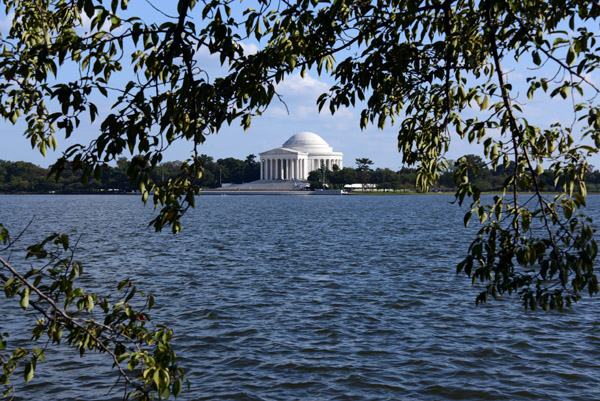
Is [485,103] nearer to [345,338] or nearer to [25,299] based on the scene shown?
[25,299]

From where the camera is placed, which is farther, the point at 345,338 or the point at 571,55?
the point at 345,338

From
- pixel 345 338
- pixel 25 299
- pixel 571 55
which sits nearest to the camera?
pixel 25 299

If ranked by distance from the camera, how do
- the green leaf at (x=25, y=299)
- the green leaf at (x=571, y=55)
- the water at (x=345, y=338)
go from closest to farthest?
the green leaf at (x=25, y=299)
the green leaf at (x=571, y=55)
the water at (x=345, y=338)

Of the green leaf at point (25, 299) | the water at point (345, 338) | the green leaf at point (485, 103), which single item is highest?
the green leaf at point (485, 103)

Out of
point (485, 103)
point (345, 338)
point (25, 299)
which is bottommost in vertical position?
point (345, 338)

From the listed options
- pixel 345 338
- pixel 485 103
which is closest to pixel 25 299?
pixel 485 103

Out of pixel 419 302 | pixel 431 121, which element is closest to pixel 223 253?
pixel 419 302

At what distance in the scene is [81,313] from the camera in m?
16.4

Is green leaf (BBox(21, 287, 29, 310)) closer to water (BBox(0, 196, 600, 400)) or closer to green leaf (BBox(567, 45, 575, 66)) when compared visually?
green leaf (BBox(567, 45, 575, 66))

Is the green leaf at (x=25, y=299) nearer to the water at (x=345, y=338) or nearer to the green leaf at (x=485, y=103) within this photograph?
the green leaf at (x=485, y=103)

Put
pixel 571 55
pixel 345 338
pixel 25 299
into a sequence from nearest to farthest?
pixel 25 299 < pixel 571 55 < pixel 345 338

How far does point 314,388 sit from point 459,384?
8.29ft

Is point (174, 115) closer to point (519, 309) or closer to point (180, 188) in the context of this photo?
point (180, 188)

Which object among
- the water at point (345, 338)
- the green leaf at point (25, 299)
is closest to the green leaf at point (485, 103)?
the green leaf at point (25, 299)
